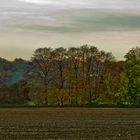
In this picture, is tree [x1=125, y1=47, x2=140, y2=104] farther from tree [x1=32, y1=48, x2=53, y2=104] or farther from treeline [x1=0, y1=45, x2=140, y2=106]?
tree [x1=32, y1=48, x2=53, y2=104]

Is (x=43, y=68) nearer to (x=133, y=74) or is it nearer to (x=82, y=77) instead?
(x=82, y=77)

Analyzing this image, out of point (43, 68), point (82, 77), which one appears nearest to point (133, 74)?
point (82, 77)

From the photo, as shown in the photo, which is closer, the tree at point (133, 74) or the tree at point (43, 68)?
the tree at point (133, 74)

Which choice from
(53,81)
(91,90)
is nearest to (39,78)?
(53,81)

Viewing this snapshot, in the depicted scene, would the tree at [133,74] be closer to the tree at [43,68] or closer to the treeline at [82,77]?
the treeline at [82,77]

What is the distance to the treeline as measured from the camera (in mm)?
113375

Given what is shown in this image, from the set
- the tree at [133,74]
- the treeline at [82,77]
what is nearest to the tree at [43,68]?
the treeline at [82,77]

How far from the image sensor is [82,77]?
387 ft

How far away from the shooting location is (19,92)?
444ft

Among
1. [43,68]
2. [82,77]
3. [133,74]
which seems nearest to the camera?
[133,74]

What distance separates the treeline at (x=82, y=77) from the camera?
113375 millimetres

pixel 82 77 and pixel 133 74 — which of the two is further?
pixel 82 77

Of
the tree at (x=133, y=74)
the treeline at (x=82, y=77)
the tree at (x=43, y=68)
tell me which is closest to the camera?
the tree at (x=133, y=74)

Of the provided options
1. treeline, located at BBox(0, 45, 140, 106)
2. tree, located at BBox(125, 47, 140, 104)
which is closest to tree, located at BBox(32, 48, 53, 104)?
treeline, located at BBox(0, 45, 140, 106)
